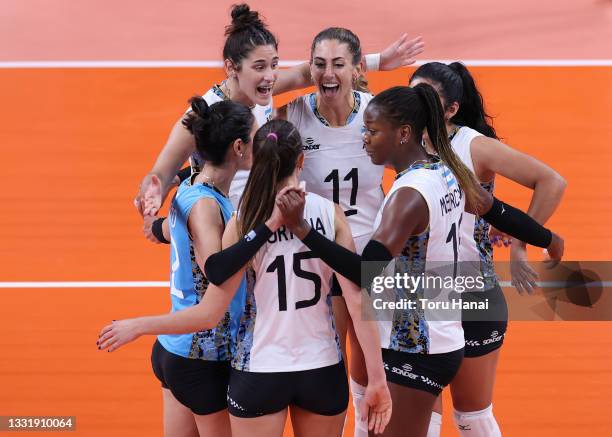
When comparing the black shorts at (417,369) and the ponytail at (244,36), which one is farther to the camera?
the ponytail at (244,36)

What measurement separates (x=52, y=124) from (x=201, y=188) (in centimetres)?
597

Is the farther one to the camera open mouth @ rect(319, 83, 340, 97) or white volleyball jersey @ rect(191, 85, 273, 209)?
white volleyball jersey @ rect(191, 85, 273, 209)

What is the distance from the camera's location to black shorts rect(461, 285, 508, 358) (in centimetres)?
535

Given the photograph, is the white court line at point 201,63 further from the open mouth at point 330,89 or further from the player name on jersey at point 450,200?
the player name on jersey at point 450,200

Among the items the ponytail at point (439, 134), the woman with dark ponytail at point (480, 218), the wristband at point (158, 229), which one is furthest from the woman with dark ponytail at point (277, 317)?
the woman with dark ponytail at point (480, 218)

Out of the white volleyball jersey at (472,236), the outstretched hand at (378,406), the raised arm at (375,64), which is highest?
the raised arm at (375,64)

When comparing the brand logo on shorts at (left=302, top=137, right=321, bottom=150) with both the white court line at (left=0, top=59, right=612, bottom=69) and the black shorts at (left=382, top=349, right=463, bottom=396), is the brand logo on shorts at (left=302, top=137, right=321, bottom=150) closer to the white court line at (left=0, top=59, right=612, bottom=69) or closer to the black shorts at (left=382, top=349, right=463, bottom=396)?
the black shorts at (left=382, top=349, right=463, bottom=396)

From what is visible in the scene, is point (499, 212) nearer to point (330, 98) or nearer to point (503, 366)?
point (330, 98)

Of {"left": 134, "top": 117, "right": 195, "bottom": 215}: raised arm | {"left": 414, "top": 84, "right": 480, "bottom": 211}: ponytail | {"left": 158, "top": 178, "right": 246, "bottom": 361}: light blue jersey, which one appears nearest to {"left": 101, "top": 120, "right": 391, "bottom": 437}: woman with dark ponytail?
{"left": 158, "top": 178, "right": 246, "bottom": 361}: light blue jersey

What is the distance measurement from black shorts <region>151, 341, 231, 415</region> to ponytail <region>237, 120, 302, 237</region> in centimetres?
85

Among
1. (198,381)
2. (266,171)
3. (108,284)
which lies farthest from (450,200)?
(108,284)

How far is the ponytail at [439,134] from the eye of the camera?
15.3 ft

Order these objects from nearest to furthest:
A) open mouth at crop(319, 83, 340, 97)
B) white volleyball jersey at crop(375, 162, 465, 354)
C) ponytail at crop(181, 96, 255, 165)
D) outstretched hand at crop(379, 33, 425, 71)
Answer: white volleyball jersey at crop(375, 162, 465, 354) → ponytail at crop(181, 96, 255, 165) → open mouth at crop(319, 83, 340, 97) → outstretched hand at crop(379, 33, 425, 71)

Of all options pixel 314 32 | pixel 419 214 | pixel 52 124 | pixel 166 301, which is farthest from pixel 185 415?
pixel 314 32
